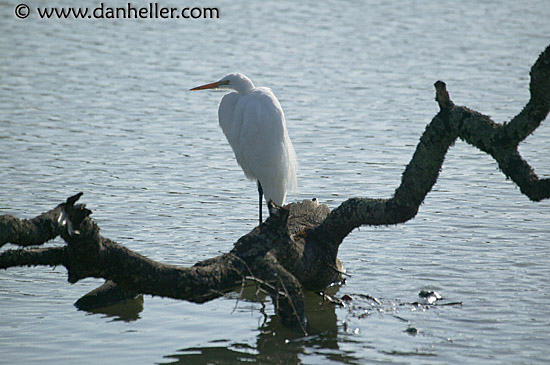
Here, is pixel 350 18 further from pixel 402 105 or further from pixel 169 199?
pixel 169 199

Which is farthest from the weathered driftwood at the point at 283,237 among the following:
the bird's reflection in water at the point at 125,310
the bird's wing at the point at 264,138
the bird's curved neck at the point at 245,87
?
the bird's curved neck at the point at 245,87

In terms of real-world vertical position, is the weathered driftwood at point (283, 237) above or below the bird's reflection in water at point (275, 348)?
above

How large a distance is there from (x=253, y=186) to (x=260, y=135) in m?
2.46

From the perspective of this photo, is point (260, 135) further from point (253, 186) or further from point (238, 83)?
point (253, 186)

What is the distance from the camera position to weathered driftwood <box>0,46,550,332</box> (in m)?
4.99

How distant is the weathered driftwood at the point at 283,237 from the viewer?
16.4ft

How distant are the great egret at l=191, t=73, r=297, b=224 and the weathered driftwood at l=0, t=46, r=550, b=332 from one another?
1.76 metres

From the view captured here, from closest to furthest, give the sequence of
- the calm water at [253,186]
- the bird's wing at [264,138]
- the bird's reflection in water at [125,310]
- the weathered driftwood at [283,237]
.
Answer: the weathered driftwood at [283,237]
the calm water at [253,186]
the bird's reflection in water at [125,310]
the bird's wing at [264,138]

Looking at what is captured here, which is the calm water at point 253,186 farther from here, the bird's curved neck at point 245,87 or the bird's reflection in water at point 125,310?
the bird's curved neck at point 245,87

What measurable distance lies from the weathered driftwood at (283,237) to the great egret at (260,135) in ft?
5.79

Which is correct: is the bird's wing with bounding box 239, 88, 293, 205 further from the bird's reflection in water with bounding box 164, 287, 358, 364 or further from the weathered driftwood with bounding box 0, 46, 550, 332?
the bird's reflection in water with bounding box 164, 287, 358, 364

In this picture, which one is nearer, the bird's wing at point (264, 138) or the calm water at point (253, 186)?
the calm water at point (253, 186)

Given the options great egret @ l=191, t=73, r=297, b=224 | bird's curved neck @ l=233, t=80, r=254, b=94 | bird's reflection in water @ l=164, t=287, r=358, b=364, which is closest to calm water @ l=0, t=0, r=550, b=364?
bird's reflection in water @ l=164, t=287, r=358, b=364

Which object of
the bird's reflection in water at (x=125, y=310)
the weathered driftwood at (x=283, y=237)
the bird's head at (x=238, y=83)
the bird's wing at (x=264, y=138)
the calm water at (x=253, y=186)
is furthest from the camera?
the bird's head at (x=238, y=83)
